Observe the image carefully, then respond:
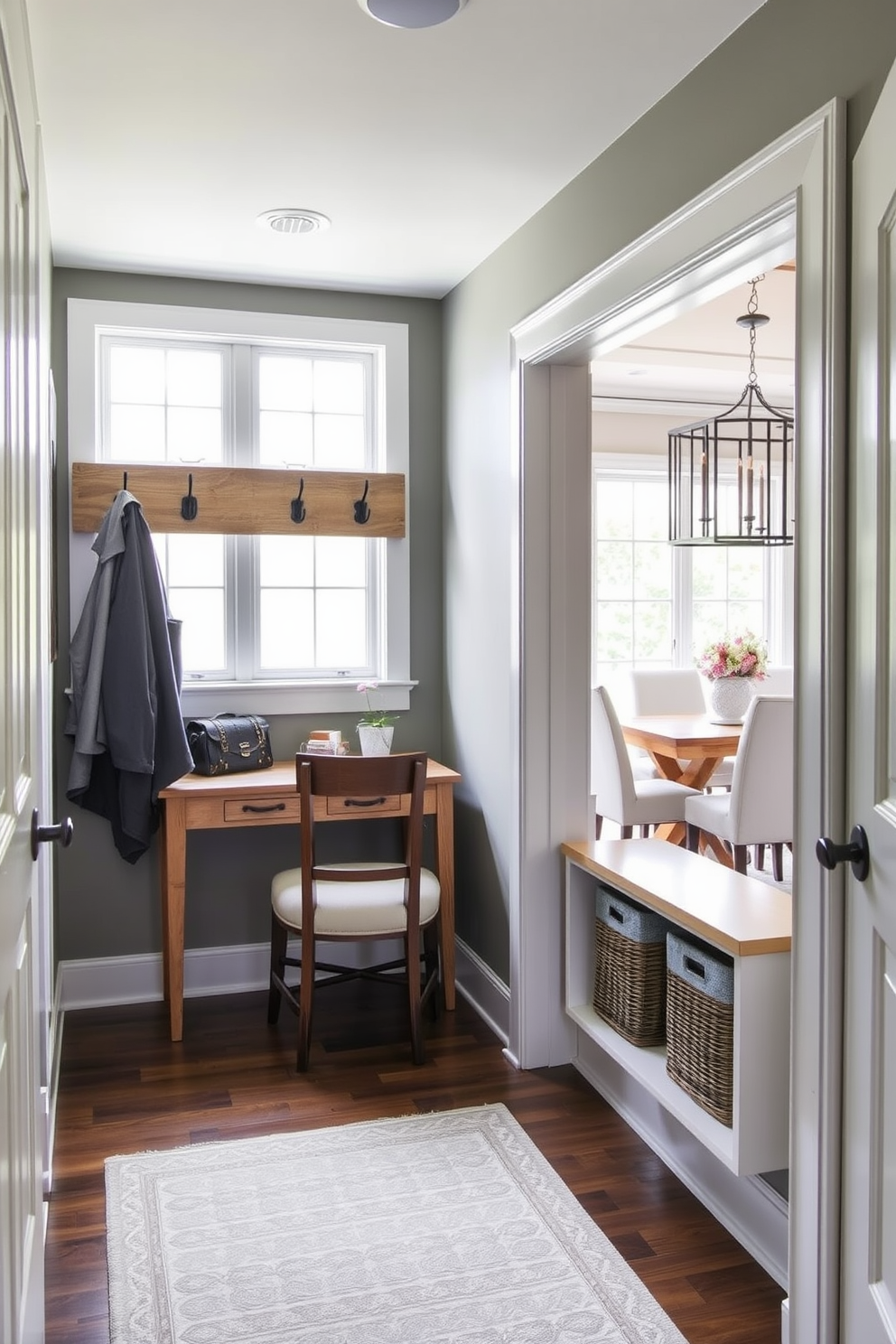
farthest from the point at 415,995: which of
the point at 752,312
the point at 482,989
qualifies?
the point at 752,312

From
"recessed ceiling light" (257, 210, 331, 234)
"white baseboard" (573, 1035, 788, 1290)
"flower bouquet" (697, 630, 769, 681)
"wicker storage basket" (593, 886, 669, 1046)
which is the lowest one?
"white baseboard" (573, 1035, 788, 1290)

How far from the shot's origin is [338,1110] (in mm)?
2969

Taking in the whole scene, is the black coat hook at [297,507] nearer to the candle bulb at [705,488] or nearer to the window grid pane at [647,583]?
the candle bulb at [705,488]

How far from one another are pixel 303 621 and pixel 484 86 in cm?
209

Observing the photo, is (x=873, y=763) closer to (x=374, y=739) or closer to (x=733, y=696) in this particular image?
(x=374, y=739)

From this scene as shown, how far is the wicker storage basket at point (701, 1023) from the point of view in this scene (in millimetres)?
2309

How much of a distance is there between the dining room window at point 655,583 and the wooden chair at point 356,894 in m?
3.25

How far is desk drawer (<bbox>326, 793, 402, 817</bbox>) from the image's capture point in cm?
354

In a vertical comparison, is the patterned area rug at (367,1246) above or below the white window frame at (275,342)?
below

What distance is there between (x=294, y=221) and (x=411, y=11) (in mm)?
1199

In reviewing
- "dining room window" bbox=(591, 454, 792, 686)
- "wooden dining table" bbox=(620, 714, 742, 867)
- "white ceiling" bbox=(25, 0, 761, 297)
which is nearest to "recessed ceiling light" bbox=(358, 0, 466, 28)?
"white ceiling" bbox=(25, 0, 761, 297)

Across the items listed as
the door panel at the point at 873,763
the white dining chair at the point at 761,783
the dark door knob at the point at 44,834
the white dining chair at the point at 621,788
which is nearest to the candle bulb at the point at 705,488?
the white dining chair at the point at 621,788

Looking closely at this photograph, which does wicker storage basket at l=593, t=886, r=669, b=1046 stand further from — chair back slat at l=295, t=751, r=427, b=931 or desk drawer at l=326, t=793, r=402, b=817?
desk drawer at l=326, t=793, r=402, b=817

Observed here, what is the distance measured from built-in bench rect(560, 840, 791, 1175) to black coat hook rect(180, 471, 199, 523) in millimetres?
1745
